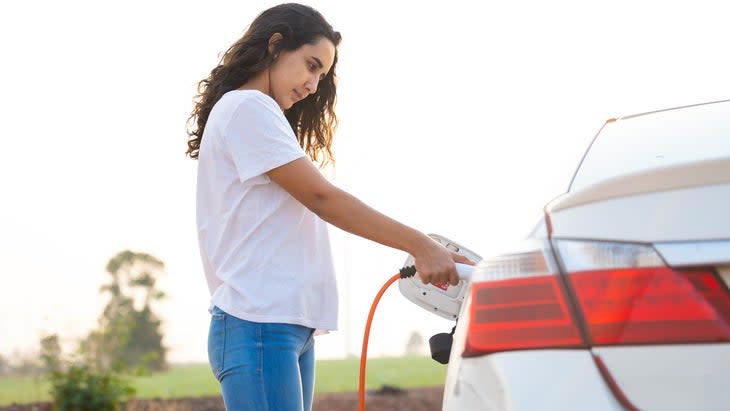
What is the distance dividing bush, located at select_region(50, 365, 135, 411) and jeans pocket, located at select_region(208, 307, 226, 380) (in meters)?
6.43

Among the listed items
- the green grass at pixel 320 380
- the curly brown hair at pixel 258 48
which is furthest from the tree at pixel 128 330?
the curly brown hair at pixel 258 48

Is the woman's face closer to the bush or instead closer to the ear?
the ear

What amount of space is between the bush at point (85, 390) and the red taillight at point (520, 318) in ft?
24.3

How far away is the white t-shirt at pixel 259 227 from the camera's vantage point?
2764mm

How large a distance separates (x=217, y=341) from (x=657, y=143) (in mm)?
1240

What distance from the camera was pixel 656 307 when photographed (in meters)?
1.88

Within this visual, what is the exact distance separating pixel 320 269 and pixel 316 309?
110 millimetres

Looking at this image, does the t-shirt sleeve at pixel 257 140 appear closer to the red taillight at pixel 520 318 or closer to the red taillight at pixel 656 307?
the red taillight at pixel 520 318

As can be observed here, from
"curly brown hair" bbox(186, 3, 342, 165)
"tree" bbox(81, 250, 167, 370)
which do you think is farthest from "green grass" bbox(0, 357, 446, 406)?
"curly brown hair" bbox(186, 3, 342, 165)

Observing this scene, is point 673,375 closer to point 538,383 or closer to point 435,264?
point 538,383

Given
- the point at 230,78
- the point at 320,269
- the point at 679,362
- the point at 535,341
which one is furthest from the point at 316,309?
the point at 679,362

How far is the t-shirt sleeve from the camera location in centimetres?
275

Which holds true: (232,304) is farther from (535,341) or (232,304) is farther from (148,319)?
(148,319)

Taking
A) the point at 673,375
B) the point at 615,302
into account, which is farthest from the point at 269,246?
the point at 673,375
